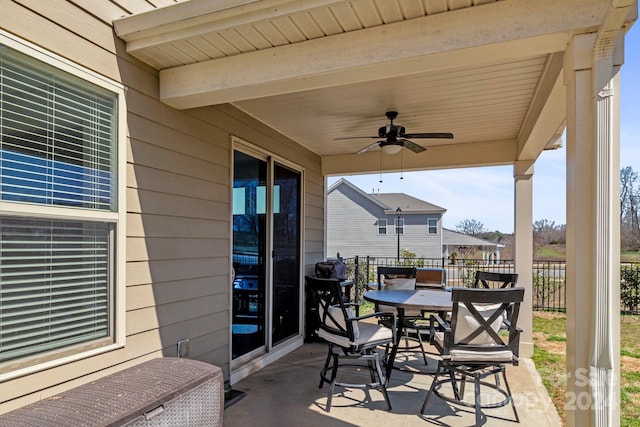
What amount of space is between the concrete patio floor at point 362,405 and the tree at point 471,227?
20818mm

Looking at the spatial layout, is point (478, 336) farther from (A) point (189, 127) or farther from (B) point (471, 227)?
(B) point (471, 227)

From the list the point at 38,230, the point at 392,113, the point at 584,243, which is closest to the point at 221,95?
the point at 38,230

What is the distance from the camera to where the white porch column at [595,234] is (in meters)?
1.74

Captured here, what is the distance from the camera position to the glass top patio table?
3299 millimetres

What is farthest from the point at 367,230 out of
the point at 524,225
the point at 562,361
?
the point at 562,361

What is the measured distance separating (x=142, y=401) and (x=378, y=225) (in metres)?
17.0

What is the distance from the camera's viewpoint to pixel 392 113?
3.78 metres

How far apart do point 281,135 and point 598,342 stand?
Result: 3.64 meters

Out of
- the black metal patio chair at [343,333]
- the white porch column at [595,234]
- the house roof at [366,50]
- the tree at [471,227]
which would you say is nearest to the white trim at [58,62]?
the house roof at [366,50]

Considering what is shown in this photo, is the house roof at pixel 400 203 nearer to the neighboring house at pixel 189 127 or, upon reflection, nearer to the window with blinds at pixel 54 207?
the neighboring house at pixel 189 127

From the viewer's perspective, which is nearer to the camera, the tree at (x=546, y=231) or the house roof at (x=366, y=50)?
the house roof at (x=366, y=50)

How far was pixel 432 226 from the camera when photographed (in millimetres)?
18234

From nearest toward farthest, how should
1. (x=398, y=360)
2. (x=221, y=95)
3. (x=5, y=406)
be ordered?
(x=5, y=406) → (x=221, y=95) → (x=398, y=360)

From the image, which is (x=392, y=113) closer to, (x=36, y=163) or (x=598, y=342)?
(x=598, y=342)
